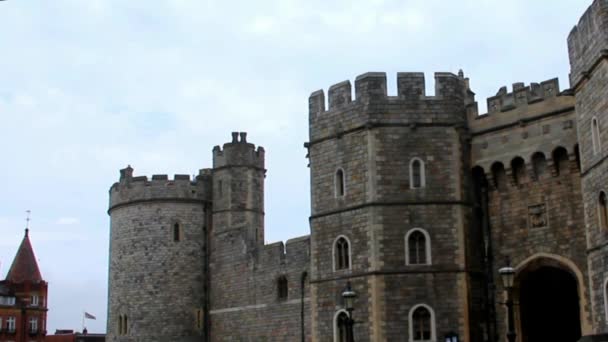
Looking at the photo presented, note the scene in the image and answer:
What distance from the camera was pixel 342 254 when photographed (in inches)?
1006

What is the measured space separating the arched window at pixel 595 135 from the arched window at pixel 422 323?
6.13m

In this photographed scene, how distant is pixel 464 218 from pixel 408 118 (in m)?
3.14

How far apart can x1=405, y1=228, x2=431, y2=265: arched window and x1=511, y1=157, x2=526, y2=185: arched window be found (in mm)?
2911

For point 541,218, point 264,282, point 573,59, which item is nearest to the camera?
point 573,59

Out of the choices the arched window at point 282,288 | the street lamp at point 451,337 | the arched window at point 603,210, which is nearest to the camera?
the arched window at point 603,210

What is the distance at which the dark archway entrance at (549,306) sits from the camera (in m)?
24.9

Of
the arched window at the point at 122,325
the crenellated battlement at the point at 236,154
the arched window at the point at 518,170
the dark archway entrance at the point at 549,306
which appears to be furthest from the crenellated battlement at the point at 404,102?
the arched window at the point at 122,325

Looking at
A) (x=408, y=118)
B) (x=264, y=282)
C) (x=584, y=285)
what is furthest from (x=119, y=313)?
(x=584, y=285)

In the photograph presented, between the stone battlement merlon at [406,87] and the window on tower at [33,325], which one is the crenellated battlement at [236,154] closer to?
the stone battlement merlon at [406,87]

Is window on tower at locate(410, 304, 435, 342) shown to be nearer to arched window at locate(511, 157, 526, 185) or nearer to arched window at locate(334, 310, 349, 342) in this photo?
arched window at locate(334, 310, 349, 342)

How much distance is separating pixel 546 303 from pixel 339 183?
266 inches

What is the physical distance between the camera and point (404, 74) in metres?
25.6

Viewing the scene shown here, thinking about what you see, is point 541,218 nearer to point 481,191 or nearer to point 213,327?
point 481,191

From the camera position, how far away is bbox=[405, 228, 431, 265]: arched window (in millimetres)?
24484
